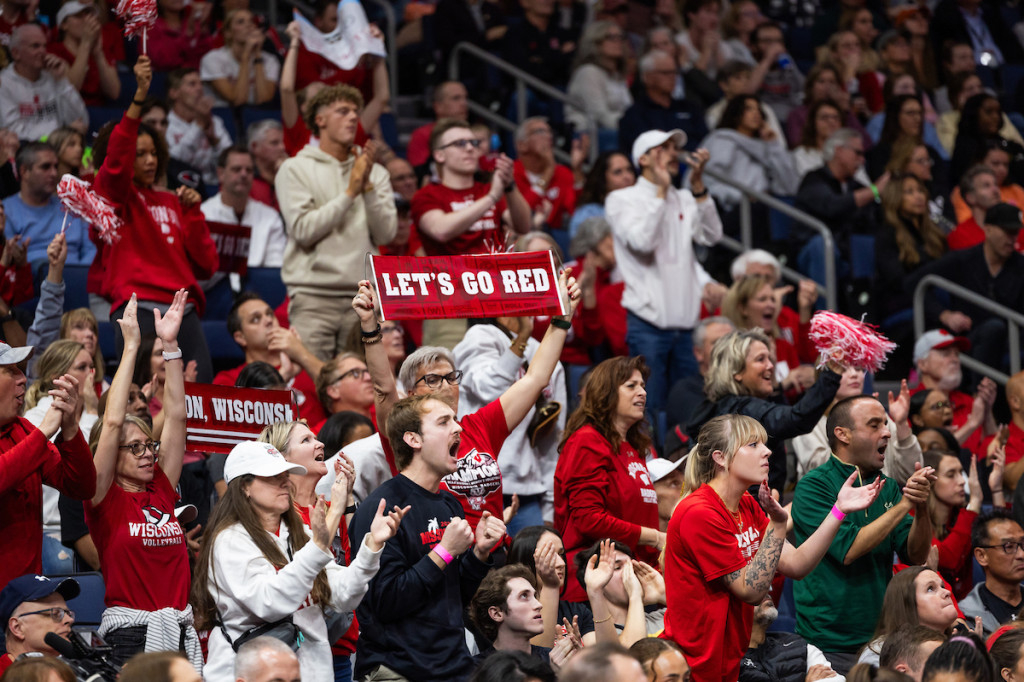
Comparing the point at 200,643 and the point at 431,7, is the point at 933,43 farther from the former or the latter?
the point at 200,643

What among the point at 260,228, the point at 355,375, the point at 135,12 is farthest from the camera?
the point at 260,228

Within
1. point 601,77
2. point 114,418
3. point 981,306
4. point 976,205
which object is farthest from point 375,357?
point 601,77

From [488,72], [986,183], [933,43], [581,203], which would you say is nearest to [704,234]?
[581,203]

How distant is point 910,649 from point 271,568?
7.38 feet

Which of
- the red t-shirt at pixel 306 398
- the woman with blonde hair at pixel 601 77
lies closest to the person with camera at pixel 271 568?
the red t-shirt at pixel 306 398

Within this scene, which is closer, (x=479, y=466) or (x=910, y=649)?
(x=910, y=649)

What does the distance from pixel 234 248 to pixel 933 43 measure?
26.0ft

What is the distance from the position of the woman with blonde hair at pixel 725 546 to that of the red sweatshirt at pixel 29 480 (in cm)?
208

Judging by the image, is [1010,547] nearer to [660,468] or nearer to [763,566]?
[660,468]

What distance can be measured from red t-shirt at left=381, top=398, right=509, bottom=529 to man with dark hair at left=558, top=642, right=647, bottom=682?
1668mm

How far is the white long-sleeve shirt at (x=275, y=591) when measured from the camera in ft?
14.8

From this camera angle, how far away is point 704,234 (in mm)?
8859

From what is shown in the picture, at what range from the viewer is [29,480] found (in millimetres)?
5086

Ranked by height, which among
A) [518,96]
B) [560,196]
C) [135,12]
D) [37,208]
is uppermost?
[135,12]
